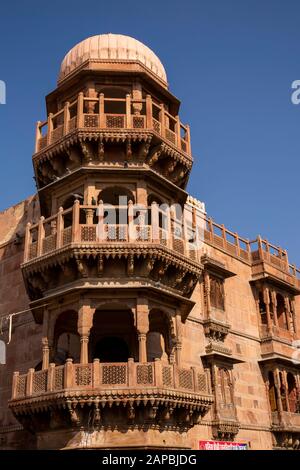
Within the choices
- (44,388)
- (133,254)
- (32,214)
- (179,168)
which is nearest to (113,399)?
(44,388)

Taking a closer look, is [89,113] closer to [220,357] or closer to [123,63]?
[123,63]

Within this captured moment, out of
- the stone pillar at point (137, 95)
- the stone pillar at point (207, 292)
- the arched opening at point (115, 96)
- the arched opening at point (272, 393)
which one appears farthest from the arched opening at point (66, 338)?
the arched opening at point (272, 393)

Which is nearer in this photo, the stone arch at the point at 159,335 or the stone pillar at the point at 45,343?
the stone pillar at the point at 45,343

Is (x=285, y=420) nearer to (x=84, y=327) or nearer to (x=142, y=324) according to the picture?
(x=142, y=324)

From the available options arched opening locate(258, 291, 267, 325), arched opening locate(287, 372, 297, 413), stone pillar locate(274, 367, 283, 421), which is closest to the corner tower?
stone pillar locate(274, 367, 283, 421)

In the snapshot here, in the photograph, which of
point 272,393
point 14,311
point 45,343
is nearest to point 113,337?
point 45,343

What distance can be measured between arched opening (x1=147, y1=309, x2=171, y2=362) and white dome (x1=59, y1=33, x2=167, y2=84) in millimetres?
8243

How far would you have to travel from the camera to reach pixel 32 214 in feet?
70.7

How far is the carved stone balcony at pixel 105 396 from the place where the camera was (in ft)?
45.1

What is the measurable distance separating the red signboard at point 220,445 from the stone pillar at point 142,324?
608cm

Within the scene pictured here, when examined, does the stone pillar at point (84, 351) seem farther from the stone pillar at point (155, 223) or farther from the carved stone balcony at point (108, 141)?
the carved stone balcony at point (108, 141)

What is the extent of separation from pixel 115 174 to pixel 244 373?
1158cm

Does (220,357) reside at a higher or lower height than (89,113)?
lower

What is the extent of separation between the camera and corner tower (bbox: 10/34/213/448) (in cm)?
1409
